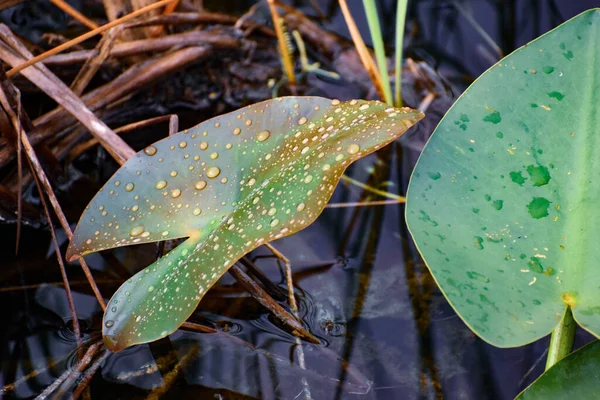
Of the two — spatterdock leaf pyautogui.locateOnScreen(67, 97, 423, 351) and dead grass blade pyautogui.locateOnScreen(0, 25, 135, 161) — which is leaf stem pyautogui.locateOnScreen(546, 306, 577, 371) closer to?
spatterdock leaf pyautogui.locateOnScreen(67, 97, 423, 351)

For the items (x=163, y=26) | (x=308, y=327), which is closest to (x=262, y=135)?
(x=308, y=327)

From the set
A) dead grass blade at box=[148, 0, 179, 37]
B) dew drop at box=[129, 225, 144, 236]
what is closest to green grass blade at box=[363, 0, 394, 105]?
dead grass blade at box=[148, 0, 179, 37]

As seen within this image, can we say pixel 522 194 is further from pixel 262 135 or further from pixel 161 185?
pixel 161 185

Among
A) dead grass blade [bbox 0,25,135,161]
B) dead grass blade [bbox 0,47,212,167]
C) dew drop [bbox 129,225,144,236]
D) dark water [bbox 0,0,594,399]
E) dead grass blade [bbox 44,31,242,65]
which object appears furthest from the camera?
dead grass blade [bbox 44,31,242,65]

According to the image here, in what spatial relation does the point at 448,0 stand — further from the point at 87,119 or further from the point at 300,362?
the point at 300,362

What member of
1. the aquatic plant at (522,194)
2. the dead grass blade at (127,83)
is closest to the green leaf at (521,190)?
the aquatic plant at (522,194)

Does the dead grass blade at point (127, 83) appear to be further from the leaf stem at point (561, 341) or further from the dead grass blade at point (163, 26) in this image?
the leaf stem at point (561, 341)
